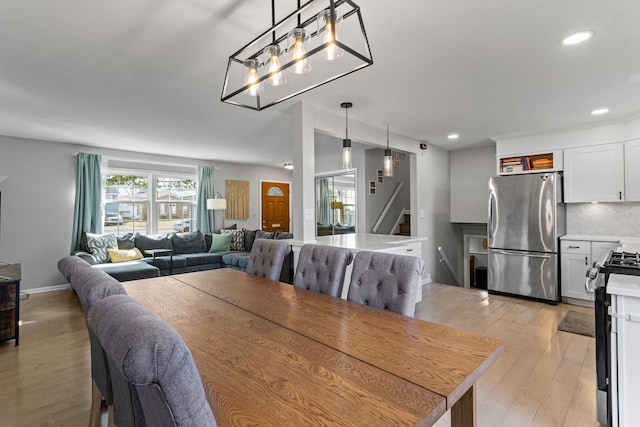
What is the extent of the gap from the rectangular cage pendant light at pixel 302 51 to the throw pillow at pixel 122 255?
3.40 metres

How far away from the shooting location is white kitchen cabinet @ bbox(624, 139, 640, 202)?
3.85 metres

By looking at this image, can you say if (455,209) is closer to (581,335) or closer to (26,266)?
(581,335)

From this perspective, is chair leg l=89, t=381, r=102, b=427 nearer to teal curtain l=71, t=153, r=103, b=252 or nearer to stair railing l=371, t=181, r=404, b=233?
teal curtain l=71, t=153, r=103, b=252

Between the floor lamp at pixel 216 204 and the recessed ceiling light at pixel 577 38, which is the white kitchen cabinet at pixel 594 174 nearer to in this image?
the recessed ceiling light at pixel 577 38

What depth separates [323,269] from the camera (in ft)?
6.91

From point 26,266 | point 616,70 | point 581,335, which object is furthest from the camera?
point 26,266

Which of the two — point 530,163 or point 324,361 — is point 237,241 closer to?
point 530,163

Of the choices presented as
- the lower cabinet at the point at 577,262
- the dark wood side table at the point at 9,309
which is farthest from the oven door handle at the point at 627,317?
the dark wood side table at the point at 9,309

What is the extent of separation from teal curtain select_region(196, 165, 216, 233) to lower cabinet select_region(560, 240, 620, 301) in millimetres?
6154

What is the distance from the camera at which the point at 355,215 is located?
20.0ft

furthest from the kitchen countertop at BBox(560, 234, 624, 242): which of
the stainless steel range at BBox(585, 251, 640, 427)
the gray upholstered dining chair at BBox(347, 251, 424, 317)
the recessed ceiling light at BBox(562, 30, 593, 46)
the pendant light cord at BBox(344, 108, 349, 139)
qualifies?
the gray upholstered dining chair at BBox(347, 251, 424, 317)

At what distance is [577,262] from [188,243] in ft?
20.0

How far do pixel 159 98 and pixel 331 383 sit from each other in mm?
3325

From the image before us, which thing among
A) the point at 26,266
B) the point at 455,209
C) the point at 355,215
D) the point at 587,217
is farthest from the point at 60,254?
the point at 587,217
